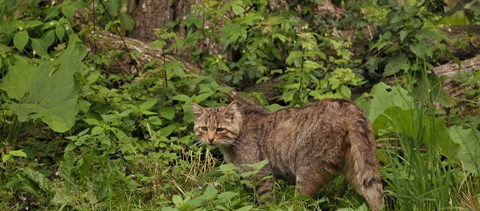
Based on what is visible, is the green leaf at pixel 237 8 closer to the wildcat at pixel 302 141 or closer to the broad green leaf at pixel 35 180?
the wildcat at pixel 302 141

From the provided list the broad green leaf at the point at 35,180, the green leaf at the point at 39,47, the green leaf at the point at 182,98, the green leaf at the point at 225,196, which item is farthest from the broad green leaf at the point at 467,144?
the green leaf at the point at 39,47

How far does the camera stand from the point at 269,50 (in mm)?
8789

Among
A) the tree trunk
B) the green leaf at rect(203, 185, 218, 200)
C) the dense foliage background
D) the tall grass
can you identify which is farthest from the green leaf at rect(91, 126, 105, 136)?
the tall grass

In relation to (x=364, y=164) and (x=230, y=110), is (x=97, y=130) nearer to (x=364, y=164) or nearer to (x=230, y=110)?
(x=230, y=110)

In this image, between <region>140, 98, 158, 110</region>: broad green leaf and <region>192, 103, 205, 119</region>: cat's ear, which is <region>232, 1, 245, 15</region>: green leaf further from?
<region>140, 98, 158, 110</region>: broad green leaf

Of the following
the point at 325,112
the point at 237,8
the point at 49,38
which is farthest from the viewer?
the point at 49,38

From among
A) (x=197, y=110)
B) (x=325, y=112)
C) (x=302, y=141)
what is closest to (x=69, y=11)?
(x=197, y=110)

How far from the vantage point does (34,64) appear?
827 cm

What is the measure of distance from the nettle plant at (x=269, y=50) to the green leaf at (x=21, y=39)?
1.20 meters

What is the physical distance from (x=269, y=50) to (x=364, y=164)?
2.44 metres

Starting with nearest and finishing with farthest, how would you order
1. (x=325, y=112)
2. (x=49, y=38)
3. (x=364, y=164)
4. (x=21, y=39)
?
(x=364, y=164) < (x=325, y=112) < (x=21, y=39) < (x=49, y=38)

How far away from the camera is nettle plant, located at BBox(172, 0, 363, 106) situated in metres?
8.23

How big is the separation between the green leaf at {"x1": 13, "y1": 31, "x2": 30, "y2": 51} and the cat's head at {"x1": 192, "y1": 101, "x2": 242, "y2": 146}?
176 centimetres

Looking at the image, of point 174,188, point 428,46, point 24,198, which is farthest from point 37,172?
point 428,46
